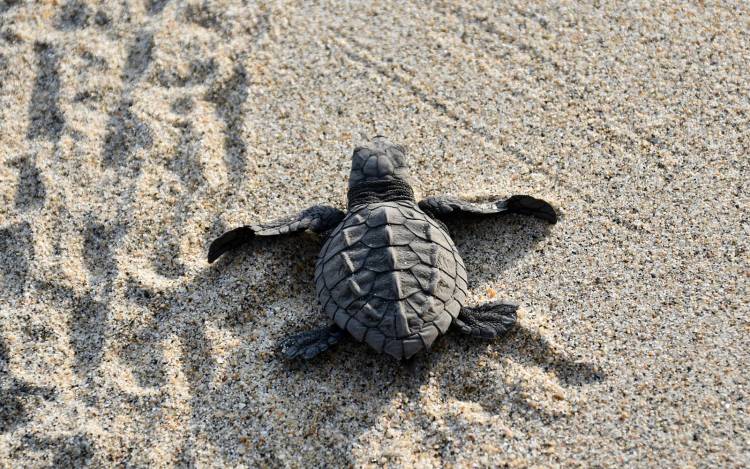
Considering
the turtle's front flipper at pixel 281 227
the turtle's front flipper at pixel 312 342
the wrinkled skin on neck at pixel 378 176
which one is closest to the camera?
the turtle's front flipper at pixel 312 342

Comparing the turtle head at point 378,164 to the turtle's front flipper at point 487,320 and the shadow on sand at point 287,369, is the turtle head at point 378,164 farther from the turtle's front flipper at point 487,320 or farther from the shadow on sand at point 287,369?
the turtle's front flipper at point 487,320

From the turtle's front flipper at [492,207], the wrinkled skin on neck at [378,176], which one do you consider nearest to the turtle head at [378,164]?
the wrinkled skin on neck at [378,176]

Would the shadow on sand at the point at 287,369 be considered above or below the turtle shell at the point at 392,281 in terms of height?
below

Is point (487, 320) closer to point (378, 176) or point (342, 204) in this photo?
point (378, 176)

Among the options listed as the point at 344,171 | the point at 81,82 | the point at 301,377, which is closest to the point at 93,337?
the point at 301,377

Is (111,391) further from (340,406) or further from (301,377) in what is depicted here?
(340,406)

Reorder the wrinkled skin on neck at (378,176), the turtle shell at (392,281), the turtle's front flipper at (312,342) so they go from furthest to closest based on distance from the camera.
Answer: the wrinkled skin on neck at (378,176) < the turtle's front flipper at (312,342) < the turtle shell at (392,281)

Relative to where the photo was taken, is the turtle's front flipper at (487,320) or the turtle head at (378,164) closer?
the turtle's front flipper at (487,320)

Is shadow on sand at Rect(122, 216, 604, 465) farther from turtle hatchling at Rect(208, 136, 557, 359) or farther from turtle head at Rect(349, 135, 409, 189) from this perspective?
turtle head at Rect(349, 135, 409, 189)
